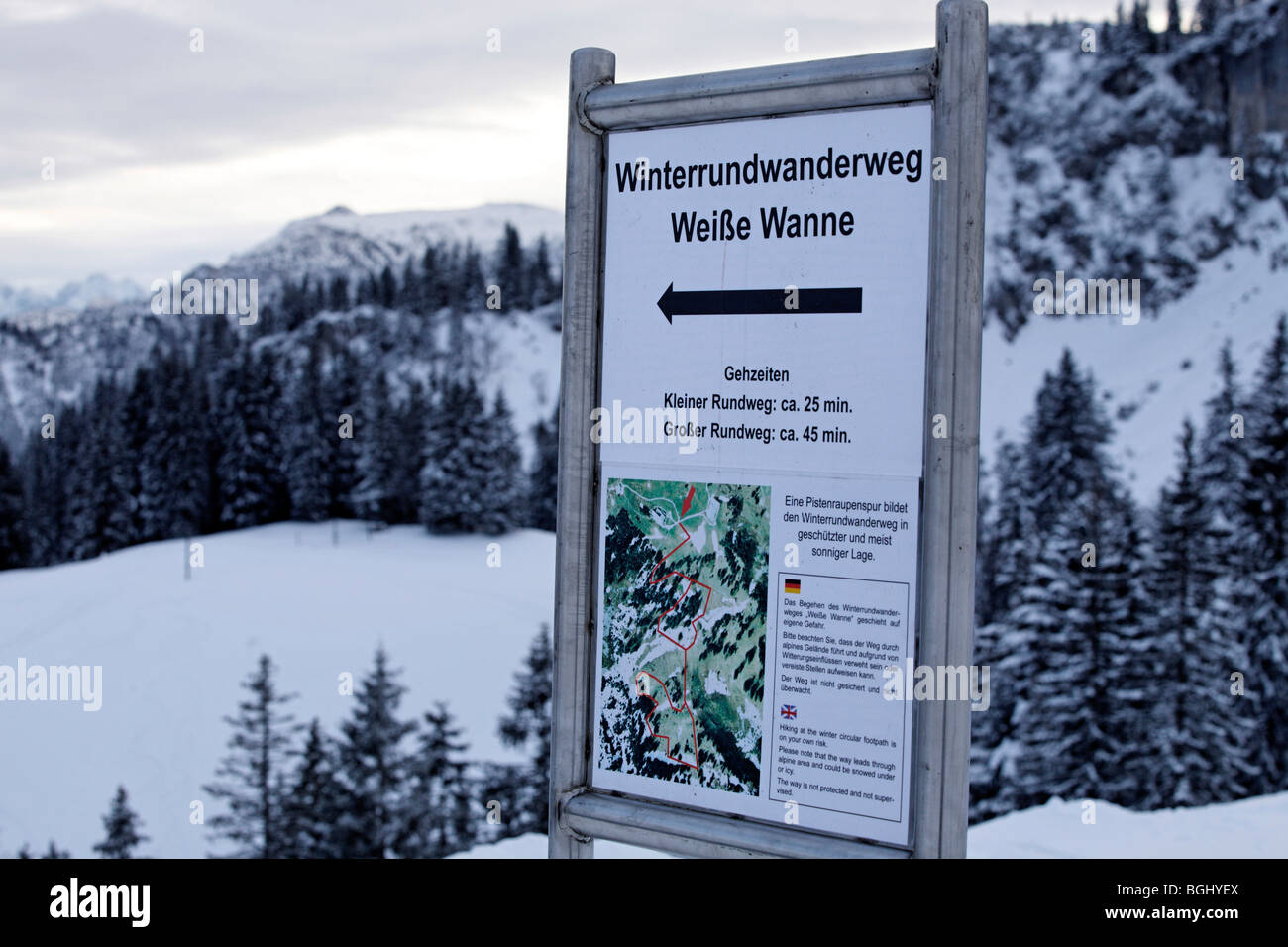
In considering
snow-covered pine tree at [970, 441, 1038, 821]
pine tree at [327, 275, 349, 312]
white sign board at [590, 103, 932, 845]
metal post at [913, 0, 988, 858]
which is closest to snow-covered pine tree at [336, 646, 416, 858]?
snow-covered pine tree at [970, 441, 1038, 821]

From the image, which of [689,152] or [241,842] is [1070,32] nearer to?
[241,842]

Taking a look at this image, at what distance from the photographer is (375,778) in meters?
39.8

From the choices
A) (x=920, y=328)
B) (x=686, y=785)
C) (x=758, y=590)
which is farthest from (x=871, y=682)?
(x=920, y=328)

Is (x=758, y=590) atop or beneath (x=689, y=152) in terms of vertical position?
beneath

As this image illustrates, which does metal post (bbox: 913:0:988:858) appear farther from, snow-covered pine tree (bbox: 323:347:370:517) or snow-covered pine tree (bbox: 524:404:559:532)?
snow-covered pine tree (bbox: 323:347:370:517)

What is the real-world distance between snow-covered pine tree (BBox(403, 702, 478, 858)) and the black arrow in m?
36.4

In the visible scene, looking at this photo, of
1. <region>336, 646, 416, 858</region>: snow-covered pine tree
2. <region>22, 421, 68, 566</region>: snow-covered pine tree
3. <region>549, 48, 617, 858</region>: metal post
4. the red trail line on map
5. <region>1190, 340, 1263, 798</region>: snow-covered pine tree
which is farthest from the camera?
<region>22, 421, 68, 566</region>: snow-covered pine tree

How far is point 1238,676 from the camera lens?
30.7 m

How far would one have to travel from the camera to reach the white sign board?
3357 mm

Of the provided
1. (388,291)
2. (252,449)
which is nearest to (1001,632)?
(252,449)

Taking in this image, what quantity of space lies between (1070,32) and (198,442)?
15818cm

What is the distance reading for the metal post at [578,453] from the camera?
3945mm

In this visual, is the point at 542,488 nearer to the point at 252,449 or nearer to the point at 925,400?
the point at 252,449

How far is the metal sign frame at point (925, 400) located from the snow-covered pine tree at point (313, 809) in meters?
35.8
